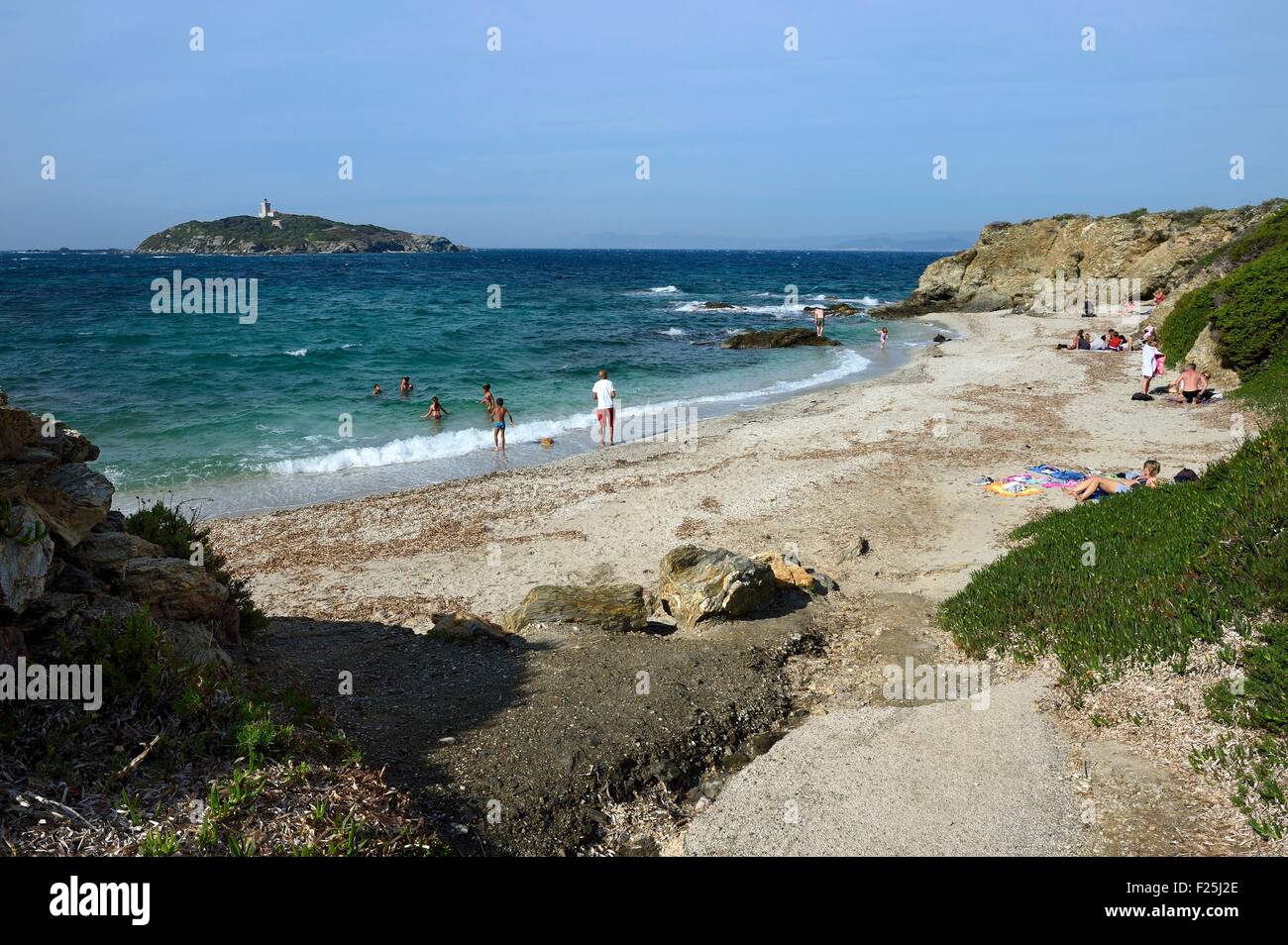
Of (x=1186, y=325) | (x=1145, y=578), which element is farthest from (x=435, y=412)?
(x=1186, y=325)

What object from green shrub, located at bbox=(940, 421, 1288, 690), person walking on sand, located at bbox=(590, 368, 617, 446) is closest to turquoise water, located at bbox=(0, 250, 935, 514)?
person walking on sand, located at bbox=(590, 368, 617, 446)

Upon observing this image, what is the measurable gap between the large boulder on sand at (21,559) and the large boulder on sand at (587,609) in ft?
16.0

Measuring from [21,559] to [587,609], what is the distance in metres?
5.42

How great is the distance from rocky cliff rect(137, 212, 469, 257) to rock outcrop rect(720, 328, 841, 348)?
143757 millimetres

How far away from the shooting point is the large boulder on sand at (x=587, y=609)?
9.02 m

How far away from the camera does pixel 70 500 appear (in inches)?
223

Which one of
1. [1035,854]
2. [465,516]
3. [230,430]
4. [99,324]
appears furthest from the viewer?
[99,324]

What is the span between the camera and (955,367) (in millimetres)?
30891

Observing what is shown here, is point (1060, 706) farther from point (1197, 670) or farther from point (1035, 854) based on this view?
point (1035, 854)

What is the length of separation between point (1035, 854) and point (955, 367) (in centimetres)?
2818

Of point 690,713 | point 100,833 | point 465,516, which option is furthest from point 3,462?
point 465,516

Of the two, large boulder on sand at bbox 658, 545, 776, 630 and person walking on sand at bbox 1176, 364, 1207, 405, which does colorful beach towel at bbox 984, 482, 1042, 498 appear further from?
person walking on sand at bbox 1176, 364, 1207, 405

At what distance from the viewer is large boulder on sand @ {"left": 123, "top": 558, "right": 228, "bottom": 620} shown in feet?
19.8

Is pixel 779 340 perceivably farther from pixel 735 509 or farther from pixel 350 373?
pixel 735 509
